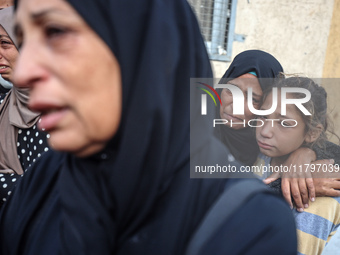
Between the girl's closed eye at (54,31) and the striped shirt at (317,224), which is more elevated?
the girl's closed eye at (54,31)

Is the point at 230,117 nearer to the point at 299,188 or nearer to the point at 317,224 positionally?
the point at 299,188

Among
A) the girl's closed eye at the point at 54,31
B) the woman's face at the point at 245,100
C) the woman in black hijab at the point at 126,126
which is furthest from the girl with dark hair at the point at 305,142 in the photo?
the girl's closed eye at the point at 54,31

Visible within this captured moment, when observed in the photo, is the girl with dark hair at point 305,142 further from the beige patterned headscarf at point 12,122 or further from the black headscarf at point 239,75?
the beige patterned headscarf at point 12,122

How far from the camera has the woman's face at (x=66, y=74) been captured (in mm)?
760

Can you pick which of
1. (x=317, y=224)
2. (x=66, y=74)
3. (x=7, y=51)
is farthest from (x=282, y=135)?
(x=7, y=51)

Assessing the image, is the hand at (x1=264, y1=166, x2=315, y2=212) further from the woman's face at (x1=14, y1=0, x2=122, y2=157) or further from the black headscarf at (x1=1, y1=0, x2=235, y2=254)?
the woman's face at (x1=14, y1=0, x2=122, y2=157)

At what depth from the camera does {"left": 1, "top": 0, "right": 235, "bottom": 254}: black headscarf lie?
0.81 meters

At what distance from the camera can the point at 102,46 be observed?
78 cm

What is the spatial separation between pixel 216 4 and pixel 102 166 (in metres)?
4.72

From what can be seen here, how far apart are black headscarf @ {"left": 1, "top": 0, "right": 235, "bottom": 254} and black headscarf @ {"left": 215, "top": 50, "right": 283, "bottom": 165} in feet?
4.30

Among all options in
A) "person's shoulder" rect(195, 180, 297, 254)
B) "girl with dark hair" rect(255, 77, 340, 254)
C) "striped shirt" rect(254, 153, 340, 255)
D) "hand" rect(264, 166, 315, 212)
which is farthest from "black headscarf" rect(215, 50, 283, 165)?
"person's shoulder" rect(195, 180, 297, 254)

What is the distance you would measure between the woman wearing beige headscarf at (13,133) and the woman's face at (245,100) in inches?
46.6

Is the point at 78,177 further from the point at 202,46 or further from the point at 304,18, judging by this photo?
the point at 304,18

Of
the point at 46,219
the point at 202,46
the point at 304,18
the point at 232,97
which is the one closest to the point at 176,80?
the point at 202,46
